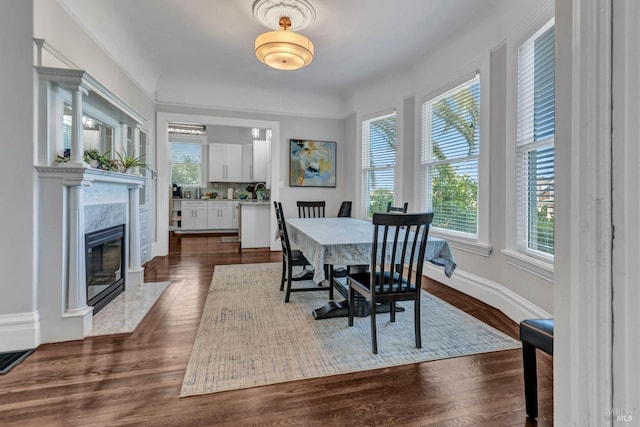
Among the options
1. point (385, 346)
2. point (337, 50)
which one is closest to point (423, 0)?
point (337, 50)

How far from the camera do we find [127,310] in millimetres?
2684

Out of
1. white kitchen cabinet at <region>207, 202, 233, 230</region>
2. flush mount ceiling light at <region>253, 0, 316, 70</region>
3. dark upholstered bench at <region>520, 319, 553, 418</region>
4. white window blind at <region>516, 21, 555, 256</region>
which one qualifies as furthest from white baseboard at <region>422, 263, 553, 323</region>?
white kitchen cabinet at <region>207, 202, 233, 230</region>

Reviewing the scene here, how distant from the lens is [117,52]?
3521mm

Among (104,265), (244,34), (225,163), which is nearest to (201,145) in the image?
(225,163)

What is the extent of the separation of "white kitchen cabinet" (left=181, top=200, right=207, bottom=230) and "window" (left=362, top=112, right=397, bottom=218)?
455 centimetres

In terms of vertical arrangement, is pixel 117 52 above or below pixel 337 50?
below

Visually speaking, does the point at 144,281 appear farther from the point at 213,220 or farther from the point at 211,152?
the point at 211,152

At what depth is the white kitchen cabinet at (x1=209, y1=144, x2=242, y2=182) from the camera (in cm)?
812

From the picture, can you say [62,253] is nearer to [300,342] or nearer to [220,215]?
[300,342]

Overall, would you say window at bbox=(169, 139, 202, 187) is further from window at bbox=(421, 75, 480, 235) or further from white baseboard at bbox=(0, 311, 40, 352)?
white baseboard at bbox=(0, 311, 40, 352)

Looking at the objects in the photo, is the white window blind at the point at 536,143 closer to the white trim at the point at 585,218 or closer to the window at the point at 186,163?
the white trim at the point at 585,218

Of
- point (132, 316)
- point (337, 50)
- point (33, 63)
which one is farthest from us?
point (337, 50)

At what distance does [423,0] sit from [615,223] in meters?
3.14

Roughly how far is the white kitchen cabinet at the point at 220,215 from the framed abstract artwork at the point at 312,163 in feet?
10.0
